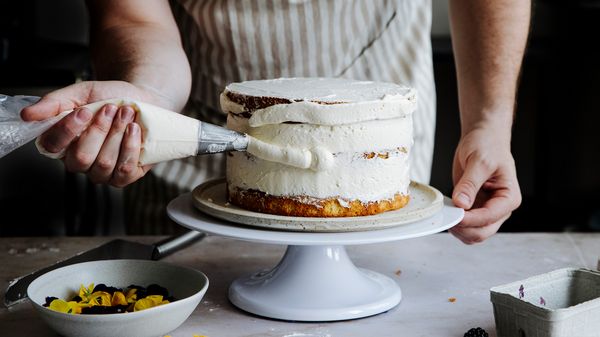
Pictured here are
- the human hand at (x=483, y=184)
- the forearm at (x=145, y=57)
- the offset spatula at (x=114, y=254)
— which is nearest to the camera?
the offset spatula at (x=114, y=254)

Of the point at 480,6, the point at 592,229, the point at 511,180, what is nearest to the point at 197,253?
the point at 511,180

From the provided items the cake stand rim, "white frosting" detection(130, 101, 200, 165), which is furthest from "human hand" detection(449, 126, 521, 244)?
"white frosting" detection(130, 101, 200, 165)

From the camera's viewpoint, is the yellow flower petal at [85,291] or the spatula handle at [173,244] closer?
the yellow flower petal at [85,291]

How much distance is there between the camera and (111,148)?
4.21ft

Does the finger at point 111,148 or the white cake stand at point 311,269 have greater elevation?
the finger at point 111,148

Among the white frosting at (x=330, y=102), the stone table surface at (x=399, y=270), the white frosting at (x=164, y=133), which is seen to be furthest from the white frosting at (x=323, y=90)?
the stone table surface at (x=399, y=270)

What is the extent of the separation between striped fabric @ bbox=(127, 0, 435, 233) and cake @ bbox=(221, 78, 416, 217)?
18.9 inches

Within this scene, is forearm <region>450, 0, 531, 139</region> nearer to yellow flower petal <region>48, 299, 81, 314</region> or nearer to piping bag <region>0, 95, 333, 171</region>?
piping bag <region>0, 95, 333, 171</region>

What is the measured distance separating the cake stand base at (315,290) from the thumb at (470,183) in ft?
0.59

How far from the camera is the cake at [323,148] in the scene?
1.29 m

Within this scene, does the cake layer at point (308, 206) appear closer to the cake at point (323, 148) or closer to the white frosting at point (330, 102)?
the cake at point (323, 148)

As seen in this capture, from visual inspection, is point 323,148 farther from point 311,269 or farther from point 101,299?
point 101,299

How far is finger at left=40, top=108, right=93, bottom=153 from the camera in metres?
1.24

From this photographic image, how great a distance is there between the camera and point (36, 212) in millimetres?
3309
